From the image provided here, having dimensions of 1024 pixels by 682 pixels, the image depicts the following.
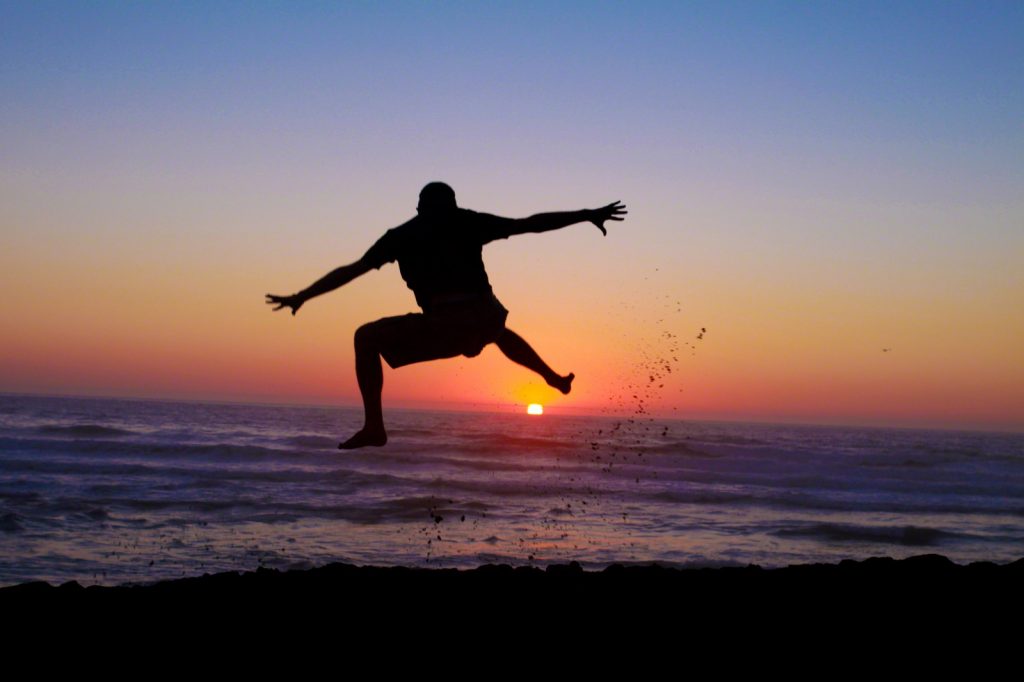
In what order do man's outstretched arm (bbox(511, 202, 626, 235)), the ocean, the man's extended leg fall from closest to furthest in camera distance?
man's outstretched arm (bbox(511, 202, 626, 235)), the man's extended leg, the ocean

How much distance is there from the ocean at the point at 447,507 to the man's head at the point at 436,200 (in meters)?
9.32

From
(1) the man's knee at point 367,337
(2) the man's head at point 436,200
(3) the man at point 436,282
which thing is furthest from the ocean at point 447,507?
(2) the man's head at point 436,200

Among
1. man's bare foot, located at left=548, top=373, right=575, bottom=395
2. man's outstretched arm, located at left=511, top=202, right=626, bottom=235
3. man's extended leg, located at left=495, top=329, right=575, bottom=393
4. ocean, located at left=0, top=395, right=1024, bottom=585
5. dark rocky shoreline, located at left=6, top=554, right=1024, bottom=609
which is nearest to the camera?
man's outstretched arm, located at left=511, top=202, right=626, bottom=235

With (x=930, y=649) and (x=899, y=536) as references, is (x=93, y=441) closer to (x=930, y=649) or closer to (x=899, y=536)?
(x=899, y=536)

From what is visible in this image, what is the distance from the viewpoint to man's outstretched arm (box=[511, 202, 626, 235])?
6.21 m

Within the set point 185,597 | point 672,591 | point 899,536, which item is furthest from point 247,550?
point 899,536

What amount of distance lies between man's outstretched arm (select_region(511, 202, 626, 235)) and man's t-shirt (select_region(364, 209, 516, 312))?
6.3 inches

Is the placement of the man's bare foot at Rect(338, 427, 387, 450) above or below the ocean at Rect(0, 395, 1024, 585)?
above

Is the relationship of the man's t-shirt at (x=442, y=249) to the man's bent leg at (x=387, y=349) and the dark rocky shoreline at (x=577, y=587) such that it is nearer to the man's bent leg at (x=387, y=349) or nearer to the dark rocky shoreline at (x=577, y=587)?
the man's bent leg at (x=387, y=349)

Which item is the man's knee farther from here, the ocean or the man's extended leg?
the ocean

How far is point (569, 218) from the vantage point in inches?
245

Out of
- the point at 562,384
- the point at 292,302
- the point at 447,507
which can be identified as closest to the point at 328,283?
the point at 292,302

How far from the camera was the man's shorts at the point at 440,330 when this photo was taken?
21.4 ft

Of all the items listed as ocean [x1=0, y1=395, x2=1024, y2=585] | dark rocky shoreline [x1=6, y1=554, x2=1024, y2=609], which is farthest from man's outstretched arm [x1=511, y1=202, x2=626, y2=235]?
ocean [x1=0, y1=395, x2=1024, y2=585]
